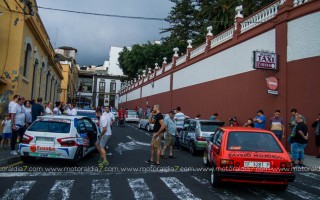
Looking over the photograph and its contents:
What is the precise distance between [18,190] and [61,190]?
0.84m

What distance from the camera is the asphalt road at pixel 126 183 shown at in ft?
21.5

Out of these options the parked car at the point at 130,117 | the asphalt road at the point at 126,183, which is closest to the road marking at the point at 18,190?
the asphalt road at the point at 126,183

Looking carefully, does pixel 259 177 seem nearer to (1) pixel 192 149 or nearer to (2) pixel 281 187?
(2) pixel 281 187

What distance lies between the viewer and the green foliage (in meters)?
32.6

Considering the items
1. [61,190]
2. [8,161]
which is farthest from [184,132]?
[61,190]

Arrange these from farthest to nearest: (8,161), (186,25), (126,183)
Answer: (186,25)
(8,161)
(126,183)

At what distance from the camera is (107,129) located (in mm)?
10062

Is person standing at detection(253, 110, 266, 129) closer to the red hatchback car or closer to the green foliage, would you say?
the red hatchback car

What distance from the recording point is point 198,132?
12.6 meters

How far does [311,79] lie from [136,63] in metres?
43.9

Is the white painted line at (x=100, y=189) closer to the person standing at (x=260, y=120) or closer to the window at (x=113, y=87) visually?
the person standing at (x=260, y=120)

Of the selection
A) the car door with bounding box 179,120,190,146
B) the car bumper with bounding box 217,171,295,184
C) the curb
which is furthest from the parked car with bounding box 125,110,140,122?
the car bumper with bounding box 217,171,295,184

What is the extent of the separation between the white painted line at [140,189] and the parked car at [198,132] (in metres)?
4.79

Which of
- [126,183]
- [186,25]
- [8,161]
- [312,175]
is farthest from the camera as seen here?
[186,25]
